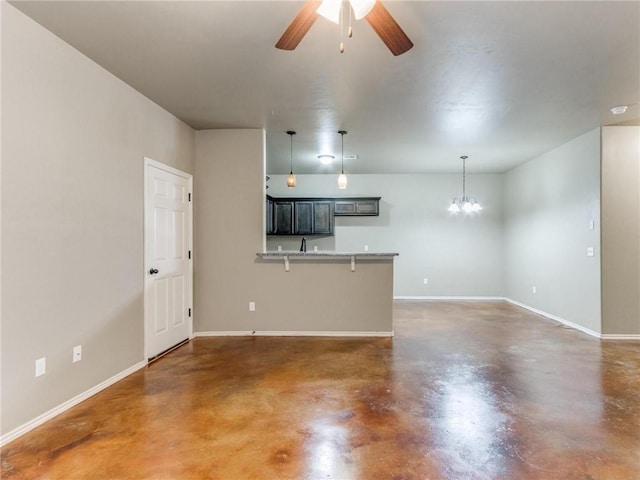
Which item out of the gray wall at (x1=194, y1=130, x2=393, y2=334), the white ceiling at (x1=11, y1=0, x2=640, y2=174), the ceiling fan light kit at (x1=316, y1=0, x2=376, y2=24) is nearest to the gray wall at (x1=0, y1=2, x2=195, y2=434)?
the white ceiling at (x1=11, y1=0, x2=640, y2=174)

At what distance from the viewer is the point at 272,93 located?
10.8 feet

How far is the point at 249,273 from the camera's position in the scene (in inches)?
175

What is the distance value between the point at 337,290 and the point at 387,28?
3.20 m

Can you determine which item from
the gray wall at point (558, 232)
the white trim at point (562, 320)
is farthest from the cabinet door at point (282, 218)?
the white trim at point (562, 320)

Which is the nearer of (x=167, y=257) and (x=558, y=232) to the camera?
(x=167, y=257)

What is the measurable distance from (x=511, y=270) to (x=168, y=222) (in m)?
6.30

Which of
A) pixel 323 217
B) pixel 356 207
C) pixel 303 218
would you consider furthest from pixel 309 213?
pixel 356 207

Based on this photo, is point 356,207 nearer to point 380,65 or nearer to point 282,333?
point 282,333

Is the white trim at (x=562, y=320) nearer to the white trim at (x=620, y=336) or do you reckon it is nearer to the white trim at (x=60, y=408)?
the white trim at (x=620, y=336)

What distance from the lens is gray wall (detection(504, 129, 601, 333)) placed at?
A: 4.45 meters

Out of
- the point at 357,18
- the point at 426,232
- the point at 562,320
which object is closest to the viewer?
the point at 357,18

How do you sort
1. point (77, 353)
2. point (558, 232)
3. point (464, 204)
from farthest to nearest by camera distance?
point (464, 204) → point (558, 232) → point (77, 353)

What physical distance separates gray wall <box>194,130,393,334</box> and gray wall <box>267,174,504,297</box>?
8.93ft

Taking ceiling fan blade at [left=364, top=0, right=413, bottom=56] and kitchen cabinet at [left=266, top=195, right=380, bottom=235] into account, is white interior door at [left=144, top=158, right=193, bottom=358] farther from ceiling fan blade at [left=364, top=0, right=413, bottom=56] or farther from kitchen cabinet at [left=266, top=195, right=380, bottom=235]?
kitchen cabinet at [left=266, top=195, right=380, bottom=235]
